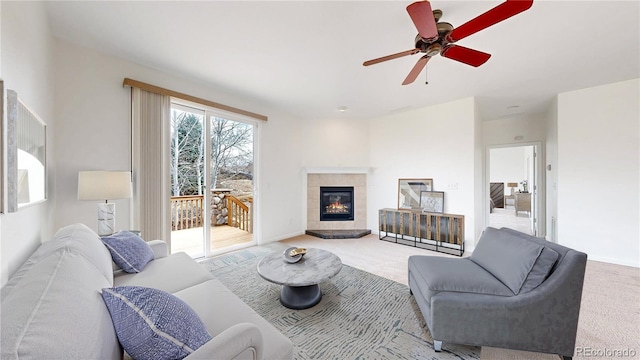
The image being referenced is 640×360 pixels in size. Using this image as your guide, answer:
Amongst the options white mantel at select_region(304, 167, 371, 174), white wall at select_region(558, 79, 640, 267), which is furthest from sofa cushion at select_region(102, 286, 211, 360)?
white wall at select_region(558, 79, 640, 267)

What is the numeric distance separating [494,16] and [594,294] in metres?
3.01

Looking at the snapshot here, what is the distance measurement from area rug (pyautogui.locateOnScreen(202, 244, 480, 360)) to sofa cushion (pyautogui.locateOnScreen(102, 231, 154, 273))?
972 mm

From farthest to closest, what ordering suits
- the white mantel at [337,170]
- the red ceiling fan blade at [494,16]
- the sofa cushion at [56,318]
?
the white mantel at [337,170]
the red ceiling fan blade at [494,16]
the sofa cushion at [56,318]

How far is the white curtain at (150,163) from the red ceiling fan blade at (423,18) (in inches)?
115

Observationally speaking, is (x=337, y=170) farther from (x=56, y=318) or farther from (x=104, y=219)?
(x=56, y=318)

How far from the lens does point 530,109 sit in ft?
14.6

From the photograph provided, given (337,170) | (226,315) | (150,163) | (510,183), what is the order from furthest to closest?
(510,183)
(337,170)
(150,163)
(226,315)

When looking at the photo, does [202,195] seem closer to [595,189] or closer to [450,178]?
[450,178]

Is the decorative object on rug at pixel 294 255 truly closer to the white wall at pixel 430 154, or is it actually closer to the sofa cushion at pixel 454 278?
the sofa cushion at pixel 454 278

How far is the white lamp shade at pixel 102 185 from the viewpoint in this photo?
6.83ft

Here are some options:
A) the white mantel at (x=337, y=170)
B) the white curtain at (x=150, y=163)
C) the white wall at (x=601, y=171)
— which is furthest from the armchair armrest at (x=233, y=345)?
the white wall at (x=601, y=171)

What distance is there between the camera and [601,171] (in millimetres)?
3340

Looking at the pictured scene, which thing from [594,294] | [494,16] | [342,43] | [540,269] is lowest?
[594,294]

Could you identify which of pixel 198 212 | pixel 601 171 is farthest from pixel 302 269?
pixel 601 171
